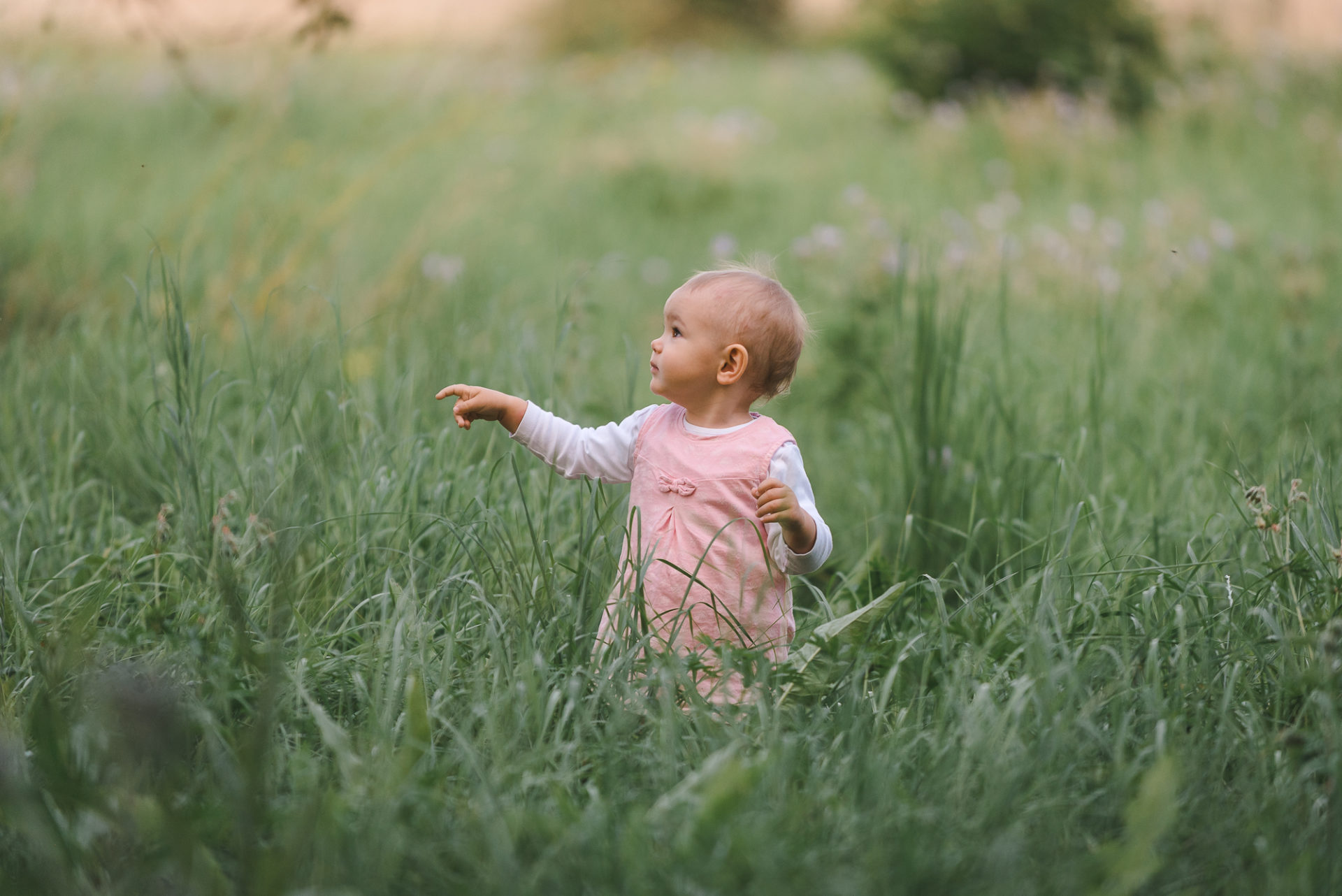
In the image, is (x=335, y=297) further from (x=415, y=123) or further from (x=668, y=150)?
(x=415, y=123)

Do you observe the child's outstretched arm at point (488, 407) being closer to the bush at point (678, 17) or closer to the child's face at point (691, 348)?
the child's face at point (691, 348)

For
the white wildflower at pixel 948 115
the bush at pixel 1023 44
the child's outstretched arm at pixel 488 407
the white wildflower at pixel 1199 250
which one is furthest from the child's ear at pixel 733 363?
the bush at pixel 1023 44

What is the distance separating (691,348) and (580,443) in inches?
11.1

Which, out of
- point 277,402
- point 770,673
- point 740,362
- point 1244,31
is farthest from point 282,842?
point 1244,31

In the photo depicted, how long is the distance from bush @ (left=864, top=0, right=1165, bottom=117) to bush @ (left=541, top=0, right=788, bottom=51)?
41.7 ft

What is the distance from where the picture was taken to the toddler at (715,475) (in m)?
1.91

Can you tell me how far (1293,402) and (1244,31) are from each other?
9.98 metres

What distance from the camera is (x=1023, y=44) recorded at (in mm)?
8203

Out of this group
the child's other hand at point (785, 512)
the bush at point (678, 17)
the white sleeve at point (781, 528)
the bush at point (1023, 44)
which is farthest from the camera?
the bush at point (678, 17)

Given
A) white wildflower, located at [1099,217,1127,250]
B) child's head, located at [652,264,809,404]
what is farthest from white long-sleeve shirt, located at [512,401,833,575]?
white wildflower, located at [1099,217,1127,250]

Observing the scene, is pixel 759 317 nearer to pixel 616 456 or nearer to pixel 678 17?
pixel 616 456

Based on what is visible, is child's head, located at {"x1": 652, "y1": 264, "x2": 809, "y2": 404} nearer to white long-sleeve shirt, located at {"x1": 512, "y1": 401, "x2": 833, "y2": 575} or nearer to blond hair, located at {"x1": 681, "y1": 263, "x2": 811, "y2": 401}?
blond hair, located at {"x1": 681, "y1": 263, "x2": 811, "y2": 401}

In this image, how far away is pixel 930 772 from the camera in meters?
1.58

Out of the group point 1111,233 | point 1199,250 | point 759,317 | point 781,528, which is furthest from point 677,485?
point 1111,233
